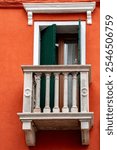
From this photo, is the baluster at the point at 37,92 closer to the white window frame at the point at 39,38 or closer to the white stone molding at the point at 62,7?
the white window frame at the point at 39,38

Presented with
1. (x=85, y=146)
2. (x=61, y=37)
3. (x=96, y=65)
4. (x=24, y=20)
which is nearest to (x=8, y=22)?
(x=24, y=20)

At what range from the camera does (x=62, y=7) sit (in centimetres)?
1232

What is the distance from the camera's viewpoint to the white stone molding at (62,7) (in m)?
12.3

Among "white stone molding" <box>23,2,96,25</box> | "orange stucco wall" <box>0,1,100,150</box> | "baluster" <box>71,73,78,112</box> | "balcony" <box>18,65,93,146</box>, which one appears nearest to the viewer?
"balcony" <box>18,65,93,146</box>

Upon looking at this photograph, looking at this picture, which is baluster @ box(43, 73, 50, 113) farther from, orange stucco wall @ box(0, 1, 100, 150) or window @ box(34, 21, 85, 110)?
orange stucco wall @ box(0, 1, 100, 150)

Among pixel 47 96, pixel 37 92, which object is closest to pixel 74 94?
pixel 47 96

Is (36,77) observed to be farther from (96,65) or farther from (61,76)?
(96,65)

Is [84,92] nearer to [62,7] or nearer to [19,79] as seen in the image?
[19,79]

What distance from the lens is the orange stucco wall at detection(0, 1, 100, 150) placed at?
37.7ft

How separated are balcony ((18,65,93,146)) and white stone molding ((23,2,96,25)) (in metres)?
1.63

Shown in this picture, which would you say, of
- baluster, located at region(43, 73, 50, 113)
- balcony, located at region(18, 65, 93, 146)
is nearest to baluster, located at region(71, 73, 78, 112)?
balcony, located at region(18, 65, 93, 146)

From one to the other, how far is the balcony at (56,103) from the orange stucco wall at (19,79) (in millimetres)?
231

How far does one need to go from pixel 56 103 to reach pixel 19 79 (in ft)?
4.24

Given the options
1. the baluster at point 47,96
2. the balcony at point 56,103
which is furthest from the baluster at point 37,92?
the baluster at point 47,96
